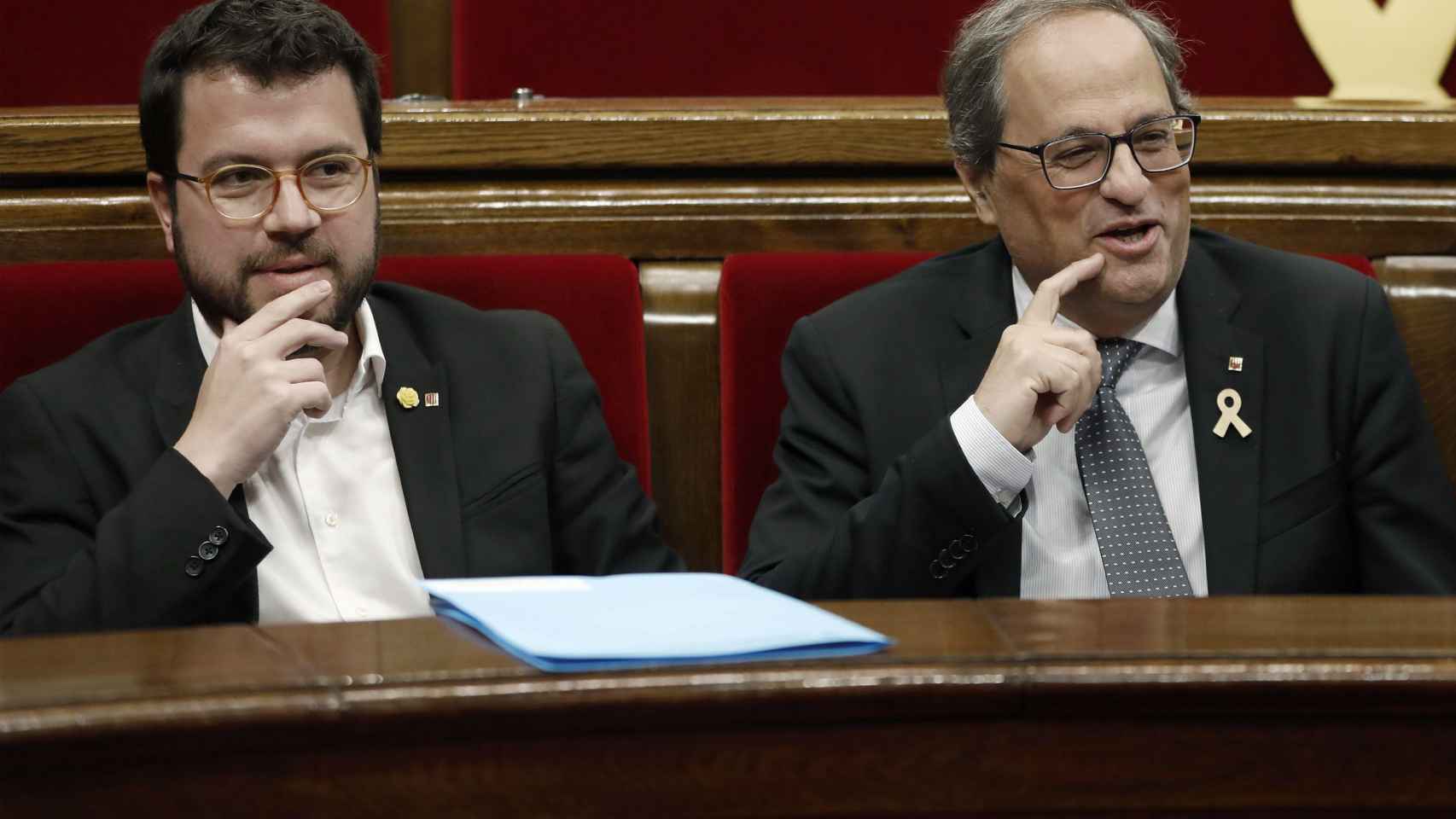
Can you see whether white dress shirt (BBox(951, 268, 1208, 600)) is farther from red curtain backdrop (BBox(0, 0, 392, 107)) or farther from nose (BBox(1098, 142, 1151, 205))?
red curtain backdrop (BBox(0, 0, 392, 107))

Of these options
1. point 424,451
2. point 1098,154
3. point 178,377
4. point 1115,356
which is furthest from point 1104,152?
point 178,377

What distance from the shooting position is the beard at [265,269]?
82 cm

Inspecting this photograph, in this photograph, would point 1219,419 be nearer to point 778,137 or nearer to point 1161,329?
point 1161,329

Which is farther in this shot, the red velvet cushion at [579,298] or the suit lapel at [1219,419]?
the red velvet cushion at [579,298]

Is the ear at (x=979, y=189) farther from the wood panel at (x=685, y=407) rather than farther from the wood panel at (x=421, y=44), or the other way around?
the wood panel at (x=421, y=44)

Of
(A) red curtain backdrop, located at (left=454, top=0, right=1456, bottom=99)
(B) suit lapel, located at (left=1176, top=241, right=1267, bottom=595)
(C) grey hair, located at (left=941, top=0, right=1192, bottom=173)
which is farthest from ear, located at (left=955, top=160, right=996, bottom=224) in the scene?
(A) red curtain backdrop, located at (left=454, top=0, right=1456, bottom=99)

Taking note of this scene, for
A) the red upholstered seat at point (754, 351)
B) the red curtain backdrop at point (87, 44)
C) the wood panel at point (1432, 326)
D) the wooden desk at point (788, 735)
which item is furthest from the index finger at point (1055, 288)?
the red curtain backdrop at point (87, 44)

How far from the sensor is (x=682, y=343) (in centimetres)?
99

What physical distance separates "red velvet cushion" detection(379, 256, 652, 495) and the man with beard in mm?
57

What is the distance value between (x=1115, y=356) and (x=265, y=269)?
44 cm

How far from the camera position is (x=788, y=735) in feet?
1.45

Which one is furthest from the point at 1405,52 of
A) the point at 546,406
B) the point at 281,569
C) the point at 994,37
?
the point at 281,569

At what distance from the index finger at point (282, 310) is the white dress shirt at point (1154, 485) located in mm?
314

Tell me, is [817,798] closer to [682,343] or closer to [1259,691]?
[1259,691]
